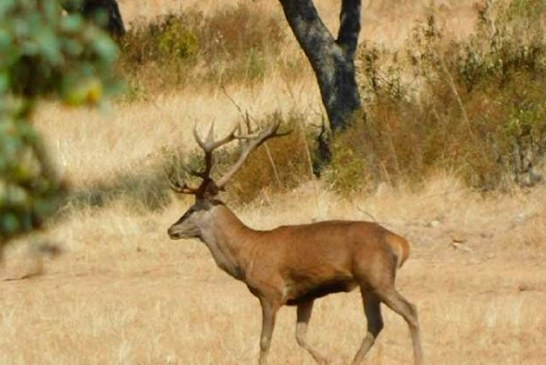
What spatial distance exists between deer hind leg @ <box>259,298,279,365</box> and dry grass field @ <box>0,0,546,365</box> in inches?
12.8

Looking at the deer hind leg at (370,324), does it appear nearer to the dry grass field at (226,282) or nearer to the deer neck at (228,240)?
the dry grass field at (226,282)

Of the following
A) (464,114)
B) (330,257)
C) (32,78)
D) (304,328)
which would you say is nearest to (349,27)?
(464,114)

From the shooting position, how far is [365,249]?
936cm

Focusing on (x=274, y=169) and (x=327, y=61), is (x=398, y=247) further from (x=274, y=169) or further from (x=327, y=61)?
(x=327, y=61)

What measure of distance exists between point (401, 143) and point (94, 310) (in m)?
5.71

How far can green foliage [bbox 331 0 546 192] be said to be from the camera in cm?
1560

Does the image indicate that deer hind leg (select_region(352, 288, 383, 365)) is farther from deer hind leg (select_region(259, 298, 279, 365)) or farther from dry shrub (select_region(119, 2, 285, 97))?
dry shrub (select_region(119, 2, 285, 97))

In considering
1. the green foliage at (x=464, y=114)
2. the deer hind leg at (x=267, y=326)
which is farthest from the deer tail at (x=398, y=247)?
the green foliage at (x=464, y=114)

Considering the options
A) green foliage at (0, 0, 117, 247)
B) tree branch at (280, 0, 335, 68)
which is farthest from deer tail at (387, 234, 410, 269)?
tree branch at (280, 0, 335, 68)

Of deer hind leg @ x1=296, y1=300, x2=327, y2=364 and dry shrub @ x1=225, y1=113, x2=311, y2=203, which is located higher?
deer hind leg @ x1=296, y1=300, x2=327, y2=364

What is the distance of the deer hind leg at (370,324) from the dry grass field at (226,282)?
0.62 feet

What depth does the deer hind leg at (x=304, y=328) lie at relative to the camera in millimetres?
9797

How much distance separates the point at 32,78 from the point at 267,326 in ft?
26.0

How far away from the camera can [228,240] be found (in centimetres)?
1070
